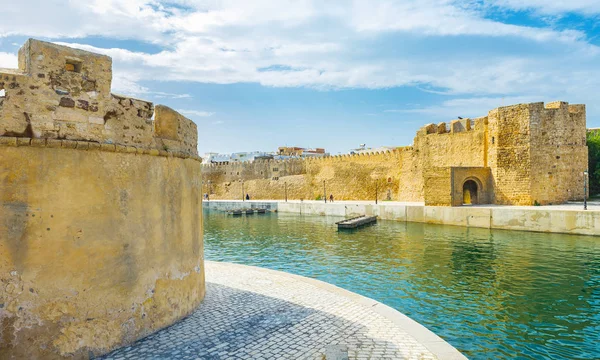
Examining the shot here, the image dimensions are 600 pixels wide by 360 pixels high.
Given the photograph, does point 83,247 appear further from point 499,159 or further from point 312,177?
point 312,177

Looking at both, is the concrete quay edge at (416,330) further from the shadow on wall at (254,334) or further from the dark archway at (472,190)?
the dark archway at (472,190)

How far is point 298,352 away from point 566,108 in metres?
26.5

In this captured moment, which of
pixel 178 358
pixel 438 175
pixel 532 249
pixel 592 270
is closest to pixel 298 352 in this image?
pixel 178 358

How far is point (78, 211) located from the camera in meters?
4.94

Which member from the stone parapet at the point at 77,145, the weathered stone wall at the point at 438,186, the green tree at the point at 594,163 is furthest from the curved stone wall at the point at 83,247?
the green tree at the point at 594,163

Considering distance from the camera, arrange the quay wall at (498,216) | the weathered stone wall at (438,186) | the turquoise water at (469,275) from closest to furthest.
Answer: the turquoise water at (469,275) < the quay wall at (498,216) < the weathered stone wall at (438,186)

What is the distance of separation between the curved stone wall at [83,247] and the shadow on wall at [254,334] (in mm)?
380

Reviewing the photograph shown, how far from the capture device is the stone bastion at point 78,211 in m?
4.55

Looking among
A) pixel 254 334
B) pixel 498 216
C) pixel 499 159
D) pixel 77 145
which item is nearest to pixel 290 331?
pixel 254 334

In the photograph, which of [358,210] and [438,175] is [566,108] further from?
[358,210]

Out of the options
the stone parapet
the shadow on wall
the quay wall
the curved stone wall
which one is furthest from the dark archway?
the stone parapet

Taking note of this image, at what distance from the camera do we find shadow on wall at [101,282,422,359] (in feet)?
17.2

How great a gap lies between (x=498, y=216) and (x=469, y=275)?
1170 cm

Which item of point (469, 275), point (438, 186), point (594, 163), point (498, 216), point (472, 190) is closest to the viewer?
point (469, 275)
